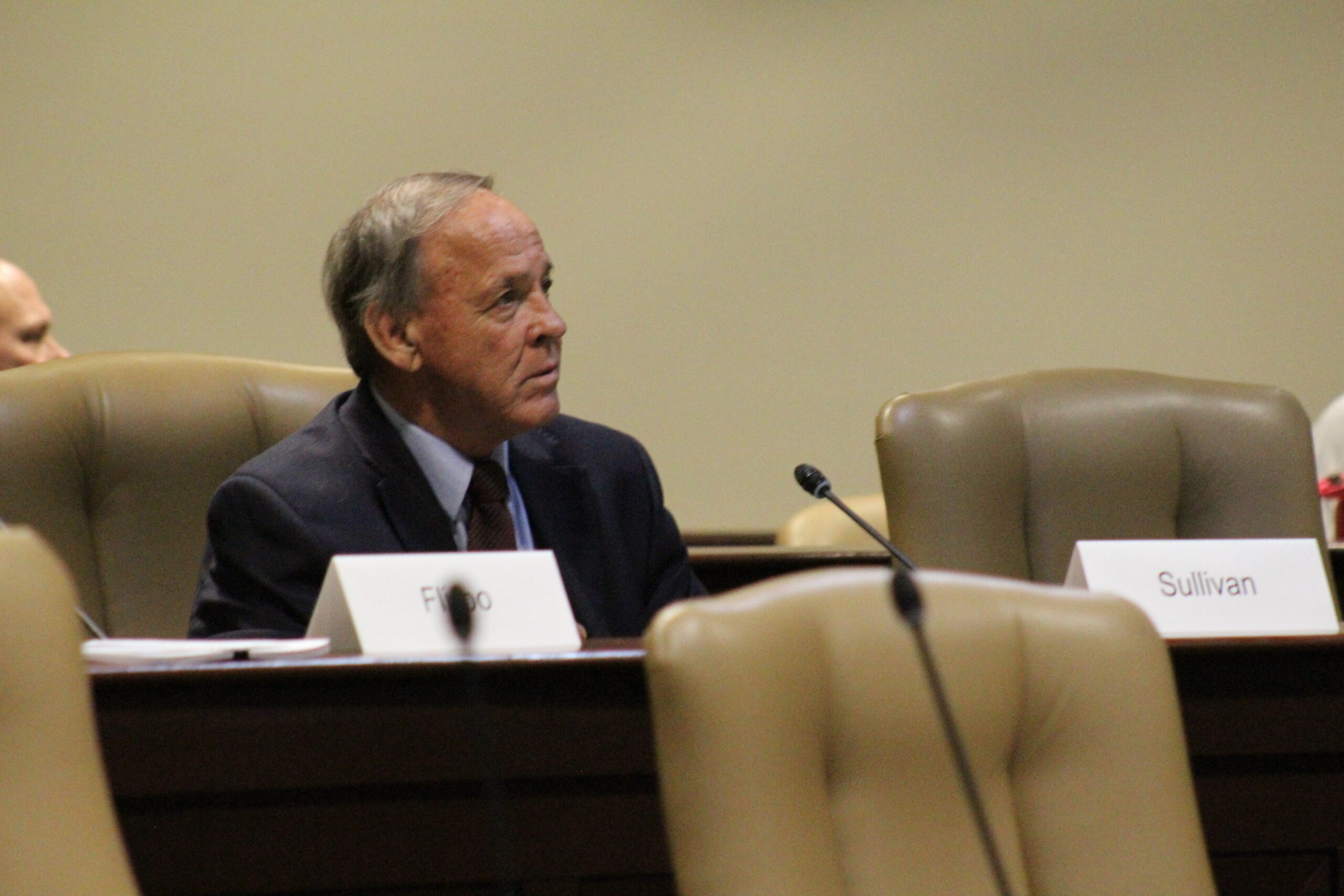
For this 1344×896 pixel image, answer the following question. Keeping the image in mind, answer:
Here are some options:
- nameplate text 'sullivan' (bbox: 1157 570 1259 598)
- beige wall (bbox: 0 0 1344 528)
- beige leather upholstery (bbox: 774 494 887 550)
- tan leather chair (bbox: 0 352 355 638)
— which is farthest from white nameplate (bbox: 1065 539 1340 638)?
beige wall (bbox: 0 0 1344 528)

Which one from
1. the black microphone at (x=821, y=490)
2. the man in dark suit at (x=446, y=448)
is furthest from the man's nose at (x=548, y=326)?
the black microphone at (x=821, y=490)

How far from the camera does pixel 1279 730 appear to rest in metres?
1.43

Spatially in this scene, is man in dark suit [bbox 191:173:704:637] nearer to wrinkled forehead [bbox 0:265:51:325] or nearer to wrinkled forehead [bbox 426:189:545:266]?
wrinkled forehead [bbox 426:189:545:266]

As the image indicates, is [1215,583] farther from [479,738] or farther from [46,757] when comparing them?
[46,757]

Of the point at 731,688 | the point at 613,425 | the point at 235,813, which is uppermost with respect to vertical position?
the point at 731,688

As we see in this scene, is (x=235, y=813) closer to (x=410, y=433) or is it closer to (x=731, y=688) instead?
(x=731, y=688)

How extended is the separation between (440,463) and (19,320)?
1.47 meters

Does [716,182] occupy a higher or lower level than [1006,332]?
higher

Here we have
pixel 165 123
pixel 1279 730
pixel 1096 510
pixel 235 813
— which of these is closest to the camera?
pixel 235 813

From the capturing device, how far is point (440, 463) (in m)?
1.96

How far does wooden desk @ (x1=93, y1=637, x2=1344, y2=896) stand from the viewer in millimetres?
1245

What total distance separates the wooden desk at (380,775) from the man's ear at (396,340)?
2.48 feet

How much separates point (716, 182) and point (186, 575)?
2024mm

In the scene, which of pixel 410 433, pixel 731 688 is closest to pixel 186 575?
pixel 410 433
